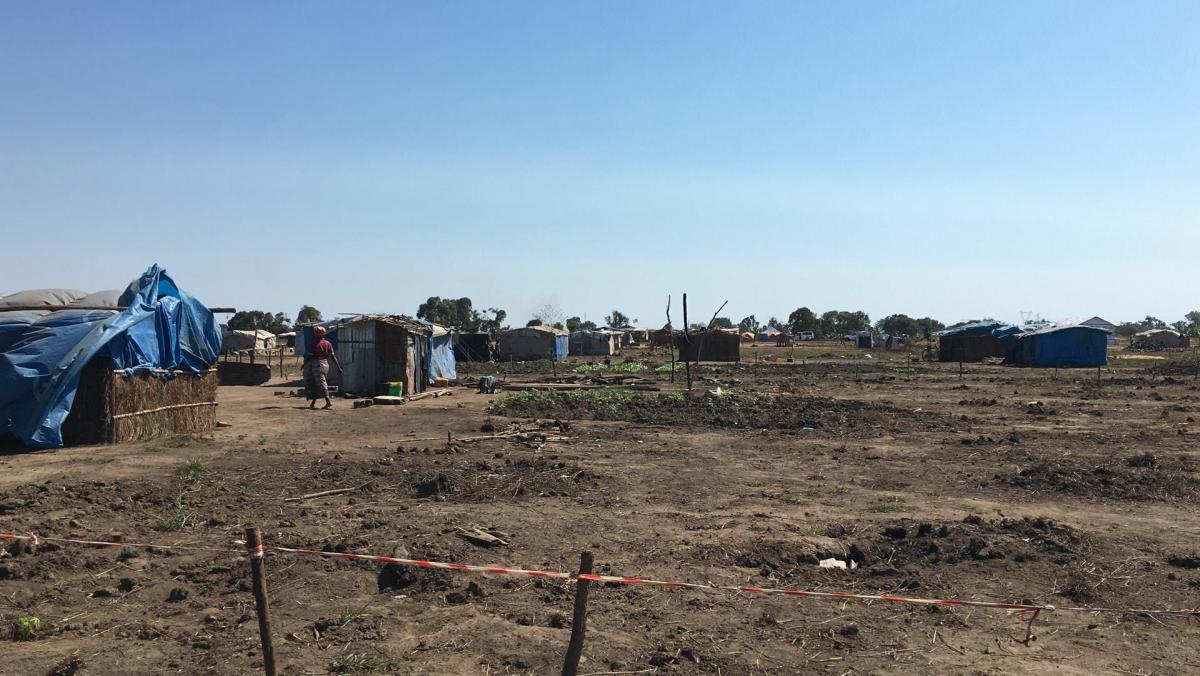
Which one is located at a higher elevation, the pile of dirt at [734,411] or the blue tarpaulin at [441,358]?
the blue tarpaulin at [441,358]

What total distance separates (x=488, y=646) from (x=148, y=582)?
3.35m

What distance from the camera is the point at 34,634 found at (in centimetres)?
Answer: 621

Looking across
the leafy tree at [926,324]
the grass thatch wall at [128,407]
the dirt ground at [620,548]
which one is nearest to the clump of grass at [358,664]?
the dirt ground at [620,548]

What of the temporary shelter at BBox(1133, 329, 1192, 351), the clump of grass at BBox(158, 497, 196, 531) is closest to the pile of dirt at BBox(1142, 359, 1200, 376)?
the temporary shelter at BBox(1133, 329, 1192, 351)

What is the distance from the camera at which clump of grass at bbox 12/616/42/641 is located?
618cm

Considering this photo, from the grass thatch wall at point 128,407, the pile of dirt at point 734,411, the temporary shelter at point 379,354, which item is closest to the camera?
the grass thatch wall at point 128,407

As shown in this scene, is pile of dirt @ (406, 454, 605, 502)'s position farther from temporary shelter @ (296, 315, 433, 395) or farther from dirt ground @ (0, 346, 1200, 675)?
temporary shelter @ (296, 315, 433, 395)

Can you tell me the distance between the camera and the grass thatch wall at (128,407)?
14695 mm

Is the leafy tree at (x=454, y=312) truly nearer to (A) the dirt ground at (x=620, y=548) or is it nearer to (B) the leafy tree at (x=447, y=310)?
(B) the leafy tree at (x=447, y=310)

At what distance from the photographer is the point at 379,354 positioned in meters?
27.0

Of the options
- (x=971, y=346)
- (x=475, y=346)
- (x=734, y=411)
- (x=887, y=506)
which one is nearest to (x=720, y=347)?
(x=475, y=346)

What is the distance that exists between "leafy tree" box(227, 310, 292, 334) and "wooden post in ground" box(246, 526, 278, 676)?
294 ft

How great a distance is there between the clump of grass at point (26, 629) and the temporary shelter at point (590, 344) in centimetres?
5850

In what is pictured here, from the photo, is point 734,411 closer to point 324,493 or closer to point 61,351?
point 324,493
